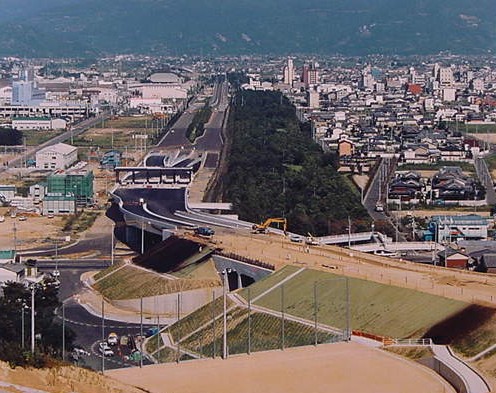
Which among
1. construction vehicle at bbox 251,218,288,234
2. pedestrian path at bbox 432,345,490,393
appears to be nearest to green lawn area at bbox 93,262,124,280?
construction vehicle at bbox 251,218,288,234

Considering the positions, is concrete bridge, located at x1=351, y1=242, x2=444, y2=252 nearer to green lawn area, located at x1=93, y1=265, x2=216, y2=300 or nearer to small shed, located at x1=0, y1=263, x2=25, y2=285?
green lawn area, located at x1=93, y1=265, x2=216, y2=300

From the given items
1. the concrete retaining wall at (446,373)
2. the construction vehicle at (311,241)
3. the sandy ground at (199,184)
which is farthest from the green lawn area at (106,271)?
the concrete retaining wall at (446,373)

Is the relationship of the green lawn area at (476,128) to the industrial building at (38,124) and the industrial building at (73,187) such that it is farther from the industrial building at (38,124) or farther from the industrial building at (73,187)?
the industrial building at (73,187)

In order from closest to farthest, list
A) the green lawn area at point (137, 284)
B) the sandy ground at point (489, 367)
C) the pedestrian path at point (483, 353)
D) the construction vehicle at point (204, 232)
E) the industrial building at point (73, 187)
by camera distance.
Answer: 1. the sandy ground at point (489, 367)
2. the pedestrian path at point (483, 353)
3. the green lawn area at point (137, 284)
4. the construction vehicle at point (204, 232)
5. the industrial building at point (73, 187)

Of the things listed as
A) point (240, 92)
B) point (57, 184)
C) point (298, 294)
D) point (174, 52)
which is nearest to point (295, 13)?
point (174, 52)

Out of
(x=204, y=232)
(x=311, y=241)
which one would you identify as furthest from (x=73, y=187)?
(x=311, y=241)

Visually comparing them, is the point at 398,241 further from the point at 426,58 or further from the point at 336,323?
the point at 426,58
